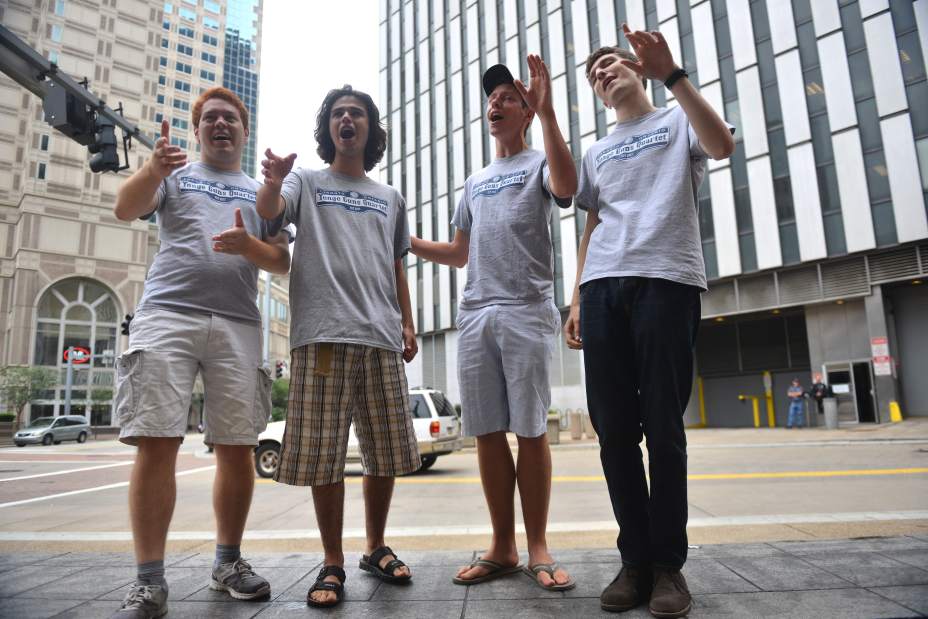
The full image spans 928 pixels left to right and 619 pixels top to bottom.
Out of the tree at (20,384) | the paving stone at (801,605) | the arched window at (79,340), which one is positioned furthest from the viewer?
the arched window at (79,340)

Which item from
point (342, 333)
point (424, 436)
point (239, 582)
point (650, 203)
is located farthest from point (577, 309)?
point (424, 436)

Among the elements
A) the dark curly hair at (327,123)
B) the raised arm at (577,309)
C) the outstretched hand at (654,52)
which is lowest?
the raised arm at (577,309)

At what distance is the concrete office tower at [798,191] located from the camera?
18.3m

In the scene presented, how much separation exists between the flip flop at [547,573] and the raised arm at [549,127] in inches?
65.7

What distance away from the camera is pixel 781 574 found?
248 cm

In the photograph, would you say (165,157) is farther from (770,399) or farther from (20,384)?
(20,384)

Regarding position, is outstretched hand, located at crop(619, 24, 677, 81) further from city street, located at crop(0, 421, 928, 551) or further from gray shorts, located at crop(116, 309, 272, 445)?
city street, located at crop(0, 421, 928, 551)

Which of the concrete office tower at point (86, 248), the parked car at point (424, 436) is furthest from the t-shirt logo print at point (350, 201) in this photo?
the concrete office tower at point (86, 248)

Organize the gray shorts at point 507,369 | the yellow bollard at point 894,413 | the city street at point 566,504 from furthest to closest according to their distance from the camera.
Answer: the yellow bollard at point 894,413 → the city street at point 566,504 → the gray shorts at point 507,369

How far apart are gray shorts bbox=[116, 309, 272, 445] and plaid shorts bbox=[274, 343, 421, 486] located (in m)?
0.25

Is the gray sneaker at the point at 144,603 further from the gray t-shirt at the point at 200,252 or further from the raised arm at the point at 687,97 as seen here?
the raised arm at the point at 687,97

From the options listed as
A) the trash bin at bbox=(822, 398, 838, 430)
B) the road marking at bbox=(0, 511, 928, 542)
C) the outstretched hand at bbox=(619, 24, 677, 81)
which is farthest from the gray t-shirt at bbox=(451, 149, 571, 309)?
the trash bin at bbox=(822, 398, 838, 430)

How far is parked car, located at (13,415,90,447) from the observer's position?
30.0 metres

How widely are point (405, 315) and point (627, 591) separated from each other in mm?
1731
